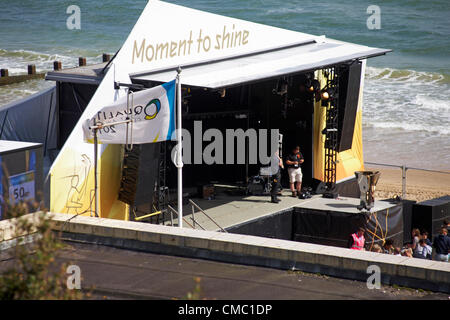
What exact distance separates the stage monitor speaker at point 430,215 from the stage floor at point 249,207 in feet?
2.64

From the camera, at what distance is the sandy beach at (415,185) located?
24.0 m

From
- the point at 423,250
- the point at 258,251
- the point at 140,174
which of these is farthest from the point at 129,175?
the point at 423,250

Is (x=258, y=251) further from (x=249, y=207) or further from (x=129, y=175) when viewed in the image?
(x=249, y=207)

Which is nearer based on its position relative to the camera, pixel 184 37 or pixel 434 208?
pixel 184 37

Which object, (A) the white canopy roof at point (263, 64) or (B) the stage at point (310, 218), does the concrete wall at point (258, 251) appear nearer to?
(A) the white canopy roof at point (263, 64)

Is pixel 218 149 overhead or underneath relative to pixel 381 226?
overhead

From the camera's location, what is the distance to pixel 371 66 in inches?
1887

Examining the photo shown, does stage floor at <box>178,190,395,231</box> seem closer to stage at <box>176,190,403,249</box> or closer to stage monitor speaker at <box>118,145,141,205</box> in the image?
stage at <box>176,190,403,249</box>

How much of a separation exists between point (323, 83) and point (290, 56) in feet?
7.72

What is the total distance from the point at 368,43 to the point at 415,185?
96.4 feet

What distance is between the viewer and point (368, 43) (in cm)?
5306

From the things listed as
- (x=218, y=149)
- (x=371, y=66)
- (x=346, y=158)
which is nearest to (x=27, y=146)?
(x=218, y=149)
